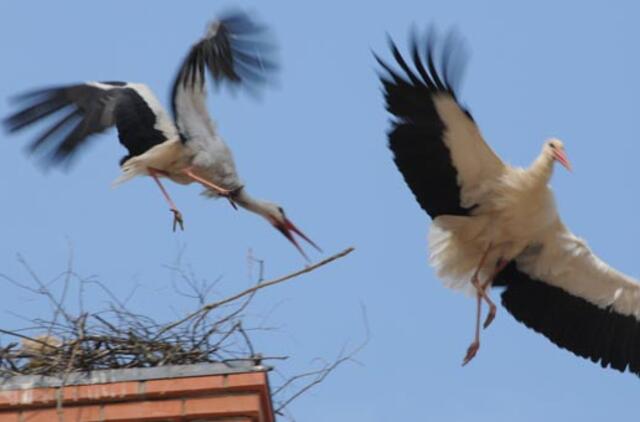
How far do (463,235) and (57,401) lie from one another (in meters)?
4.48

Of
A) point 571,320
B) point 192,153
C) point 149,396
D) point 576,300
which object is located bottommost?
point 149,396

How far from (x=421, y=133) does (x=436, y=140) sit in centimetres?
12

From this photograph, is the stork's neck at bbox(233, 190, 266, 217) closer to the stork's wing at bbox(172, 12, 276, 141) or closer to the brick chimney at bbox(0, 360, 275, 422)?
the stork's wing at bbox(172, 12, 276, 141)

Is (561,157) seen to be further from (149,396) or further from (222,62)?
(149,396)

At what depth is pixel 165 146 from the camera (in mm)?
11383

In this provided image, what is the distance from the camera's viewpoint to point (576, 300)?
38.1ft

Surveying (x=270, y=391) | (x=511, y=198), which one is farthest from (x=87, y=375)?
(x=511, y=198)

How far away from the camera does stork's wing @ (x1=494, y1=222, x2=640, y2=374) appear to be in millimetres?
11469

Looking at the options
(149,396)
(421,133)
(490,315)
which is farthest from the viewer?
(490,315)

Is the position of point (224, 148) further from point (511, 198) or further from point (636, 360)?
point (636, 360)

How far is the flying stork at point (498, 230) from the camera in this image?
10398 millimetres

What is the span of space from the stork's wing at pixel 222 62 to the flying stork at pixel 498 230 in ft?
3.62

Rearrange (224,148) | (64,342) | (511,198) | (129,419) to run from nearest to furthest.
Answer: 1. (129,419)
2. (64,342)
3. (511,198)
4. (224,148)

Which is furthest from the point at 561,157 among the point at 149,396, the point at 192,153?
the point at 149,396
